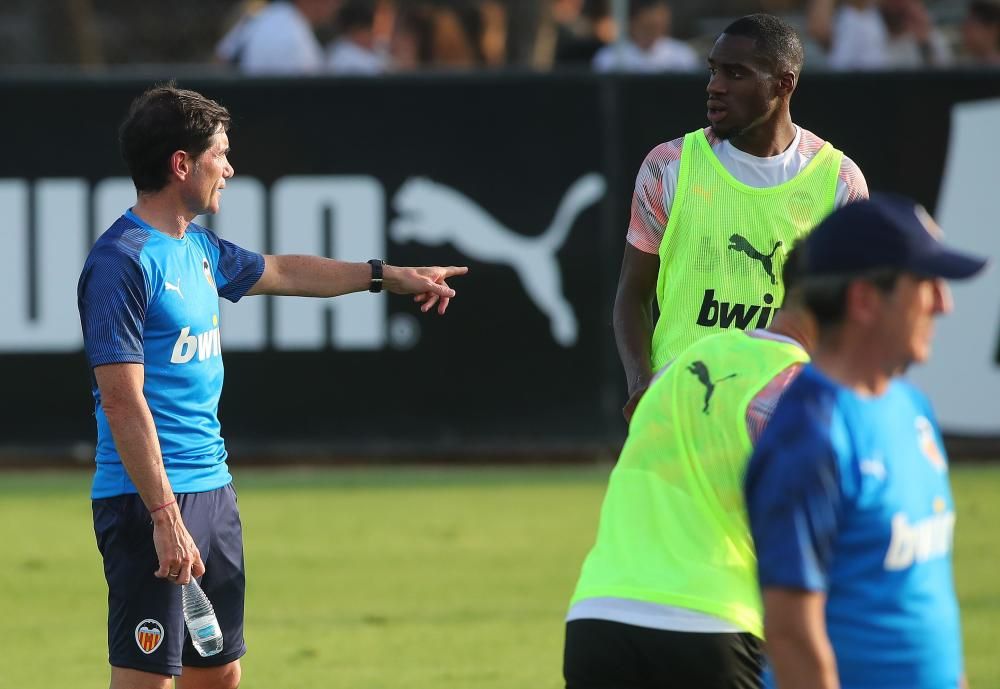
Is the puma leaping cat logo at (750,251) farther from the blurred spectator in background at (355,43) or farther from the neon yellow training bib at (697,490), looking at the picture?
the blurred spectator in background at (355,43)

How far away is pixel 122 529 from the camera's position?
4.76 m

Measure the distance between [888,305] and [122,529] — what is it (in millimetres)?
2561

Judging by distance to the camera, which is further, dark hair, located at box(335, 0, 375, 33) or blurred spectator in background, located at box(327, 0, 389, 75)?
dark hair, located at box(335, 0, 375, 33)

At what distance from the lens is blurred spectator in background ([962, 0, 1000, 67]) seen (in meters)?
13.0

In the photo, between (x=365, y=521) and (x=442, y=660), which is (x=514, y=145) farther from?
(x=442, y=660)

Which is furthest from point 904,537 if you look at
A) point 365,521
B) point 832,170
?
point 365,521

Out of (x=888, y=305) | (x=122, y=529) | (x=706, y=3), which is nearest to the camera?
(x=888, y=305)

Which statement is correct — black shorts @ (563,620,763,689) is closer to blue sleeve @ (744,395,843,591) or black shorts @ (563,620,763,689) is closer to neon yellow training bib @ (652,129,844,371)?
blue sleeve @ (744,395,843,591)

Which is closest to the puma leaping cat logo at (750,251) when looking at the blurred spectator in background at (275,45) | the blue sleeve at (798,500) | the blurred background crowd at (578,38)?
the blue sleeve at (798,500)

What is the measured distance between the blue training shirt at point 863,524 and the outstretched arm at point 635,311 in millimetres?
2252

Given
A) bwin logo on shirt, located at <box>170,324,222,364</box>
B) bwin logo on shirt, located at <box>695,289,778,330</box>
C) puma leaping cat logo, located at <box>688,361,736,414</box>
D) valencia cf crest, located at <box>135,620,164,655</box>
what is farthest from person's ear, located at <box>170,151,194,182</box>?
puma leaping cat logo, located at <box>688,361,736,414</box>

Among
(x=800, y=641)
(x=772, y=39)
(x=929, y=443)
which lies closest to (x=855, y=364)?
(x=929, y=443)

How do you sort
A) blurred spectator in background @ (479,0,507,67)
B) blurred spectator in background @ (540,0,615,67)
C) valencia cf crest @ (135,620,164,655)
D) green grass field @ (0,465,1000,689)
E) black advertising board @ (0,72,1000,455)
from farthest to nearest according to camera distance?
blurred spectator in background @ (479,0,507,67) → blurred spectator in background @ (540,0,615,67) → black advertising board @ (0,72,1000,455) → green grass field @ (0,465,1000,689) → valencia cf crest @ (135,620,164,655)

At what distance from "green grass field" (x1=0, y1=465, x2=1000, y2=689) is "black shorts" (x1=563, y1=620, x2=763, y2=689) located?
3.05 meters
